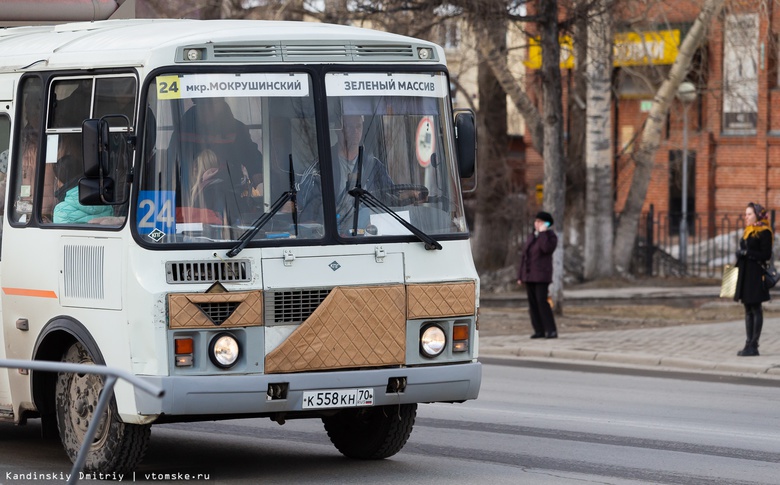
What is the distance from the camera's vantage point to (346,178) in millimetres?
8219

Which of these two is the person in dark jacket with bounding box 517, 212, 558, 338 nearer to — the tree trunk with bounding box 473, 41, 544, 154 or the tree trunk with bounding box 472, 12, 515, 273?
the tree trunk with bounding box 473, 41, 544, 154

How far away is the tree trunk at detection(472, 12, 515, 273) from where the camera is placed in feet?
94.7

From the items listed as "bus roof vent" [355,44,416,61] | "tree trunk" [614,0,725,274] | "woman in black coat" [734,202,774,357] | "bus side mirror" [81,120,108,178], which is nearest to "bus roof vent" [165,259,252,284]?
"bus side mirror" [81,120,108,178]

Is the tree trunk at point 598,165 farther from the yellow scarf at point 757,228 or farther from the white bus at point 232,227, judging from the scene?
the white bus at point 232,227

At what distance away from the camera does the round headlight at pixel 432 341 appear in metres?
8.30

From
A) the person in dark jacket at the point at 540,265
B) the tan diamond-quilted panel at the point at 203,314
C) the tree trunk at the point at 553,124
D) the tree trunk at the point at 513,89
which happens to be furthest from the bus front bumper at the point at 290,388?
the tree trunk at the point at 513,89

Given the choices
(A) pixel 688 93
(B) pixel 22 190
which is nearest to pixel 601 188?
(A) pixel 688 93

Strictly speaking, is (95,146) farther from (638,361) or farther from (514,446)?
(638,361)

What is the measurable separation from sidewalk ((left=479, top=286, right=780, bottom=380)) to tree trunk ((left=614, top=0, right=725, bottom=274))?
→ 5953 millimetres

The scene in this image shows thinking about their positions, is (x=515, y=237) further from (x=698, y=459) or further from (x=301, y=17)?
(x=698, y=459)

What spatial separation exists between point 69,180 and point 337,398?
2124 millimetres

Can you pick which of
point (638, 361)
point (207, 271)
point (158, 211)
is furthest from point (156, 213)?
point (638, 361)

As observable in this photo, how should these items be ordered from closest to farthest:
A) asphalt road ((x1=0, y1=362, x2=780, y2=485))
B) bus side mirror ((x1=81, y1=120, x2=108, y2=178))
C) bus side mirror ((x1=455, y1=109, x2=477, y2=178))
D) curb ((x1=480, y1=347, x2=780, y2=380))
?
bus side mirror ((x1=81, y1=120, x2=108, y2=178)) < asphalt road ((x1=0, y1=362, x2=780, y2=485)) < bus side mirror ((x1=455, y1=109, x2=477, y2=178)) < curb ((x1=480, y1=347, x2=780, y2=380))

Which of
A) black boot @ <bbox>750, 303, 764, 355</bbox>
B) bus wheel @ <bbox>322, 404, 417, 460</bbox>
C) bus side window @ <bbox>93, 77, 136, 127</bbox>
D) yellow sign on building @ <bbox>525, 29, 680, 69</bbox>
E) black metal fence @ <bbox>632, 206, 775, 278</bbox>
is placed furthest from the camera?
black metal fence @ <bbox>632, 206, 775, 278</bbox>
